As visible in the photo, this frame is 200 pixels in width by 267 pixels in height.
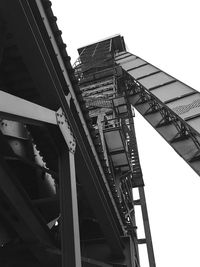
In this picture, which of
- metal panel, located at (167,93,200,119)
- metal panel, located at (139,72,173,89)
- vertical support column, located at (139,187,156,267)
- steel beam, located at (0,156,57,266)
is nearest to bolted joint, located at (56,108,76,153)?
steel beam, located at (0,156,57,266)

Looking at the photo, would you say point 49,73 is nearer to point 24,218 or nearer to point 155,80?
point 24,218

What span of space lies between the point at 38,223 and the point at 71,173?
6.02 ft

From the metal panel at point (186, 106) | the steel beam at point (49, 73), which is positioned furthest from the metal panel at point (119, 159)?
the steel beam at point (49, 73)

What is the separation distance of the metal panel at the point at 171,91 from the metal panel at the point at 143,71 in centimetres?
225

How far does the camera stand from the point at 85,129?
4.78 metres

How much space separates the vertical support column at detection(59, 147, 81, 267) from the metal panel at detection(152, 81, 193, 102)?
19.5ft

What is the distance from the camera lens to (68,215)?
3.59 meters

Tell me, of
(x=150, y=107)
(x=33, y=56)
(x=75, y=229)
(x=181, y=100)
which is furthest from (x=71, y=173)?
(x=150, y=107)

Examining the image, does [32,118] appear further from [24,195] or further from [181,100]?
[181,100]

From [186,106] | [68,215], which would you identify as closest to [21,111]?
[68,215]

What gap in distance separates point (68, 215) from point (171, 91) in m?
7.01

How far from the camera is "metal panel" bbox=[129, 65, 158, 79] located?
12577mm

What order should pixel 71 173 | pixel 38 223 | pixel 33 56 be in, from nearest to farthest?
pixel 33 56 → pixel 71 173 → pixel 38 223

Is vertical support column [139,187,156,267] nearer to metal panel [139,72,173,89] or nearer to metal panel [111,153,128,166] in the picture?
metal panel [111,153,128,166]
